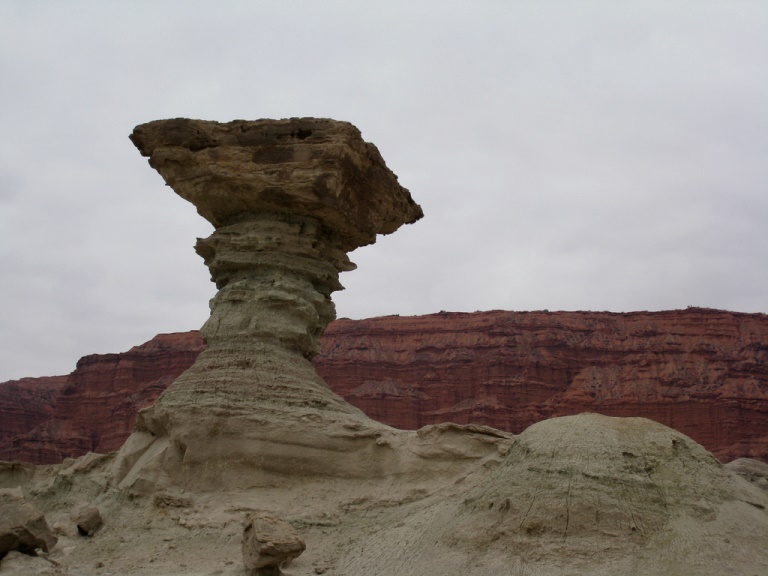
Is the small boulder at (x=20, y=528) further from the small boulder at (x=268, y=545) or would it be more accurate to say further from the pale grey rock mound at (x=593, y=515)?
the pale grey rock mound at (x=593, y=515)

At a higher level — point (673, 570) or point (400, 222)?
point (400, 222)

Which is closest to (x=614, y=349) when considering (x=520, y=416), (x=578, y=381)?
(x=578, y=381)

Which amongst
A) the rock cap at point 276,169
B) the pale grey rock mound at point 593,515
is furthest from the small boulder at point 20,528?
the rock cap at point 276,169

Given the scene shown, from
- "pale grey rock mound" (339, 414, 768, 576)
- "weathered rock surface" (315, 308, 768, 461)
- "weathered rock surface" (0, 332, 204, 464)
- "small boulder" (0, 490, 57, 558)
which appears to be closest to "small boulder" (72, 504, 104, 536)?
"small boulder" (0, 490, 57, 558)

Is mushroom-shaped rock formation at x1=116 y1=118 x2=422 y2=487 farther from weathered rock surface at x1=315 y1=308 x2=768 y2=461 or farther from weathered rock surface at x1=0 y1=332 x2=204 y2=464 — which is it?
weathered rock surface at x1=0 y1=332 x2=204 y2=464

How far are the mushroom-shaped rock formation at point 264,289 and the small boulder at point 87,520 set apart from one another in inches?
25.2

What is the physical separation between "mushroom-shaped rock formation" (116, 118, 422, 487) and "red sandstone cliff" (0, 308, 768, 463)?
42.6m

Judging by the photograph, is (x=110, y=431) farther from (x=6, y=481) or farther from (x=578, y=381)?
Answer: (x=6, y=481)

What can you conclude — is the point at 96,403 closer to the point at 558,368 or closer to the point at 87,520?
the point at 558,368

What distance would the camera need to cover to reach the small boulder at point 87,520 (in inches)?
384

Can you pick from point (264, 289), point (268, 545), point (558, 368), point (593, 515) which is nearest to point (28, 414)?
point (558, 368)

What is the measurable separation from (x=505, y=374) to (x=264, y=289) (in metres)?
46.8

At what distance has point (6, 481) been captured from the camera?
12422 mm

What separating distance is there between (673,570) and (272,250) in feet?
23.3
